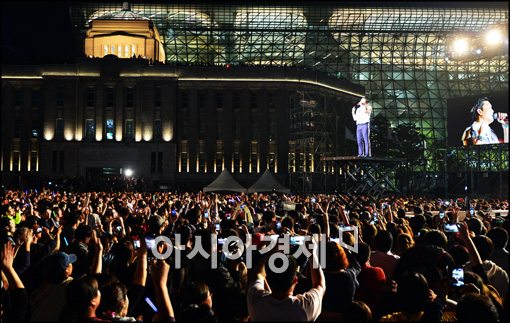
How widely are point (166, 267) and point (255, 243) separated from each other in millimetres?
4233

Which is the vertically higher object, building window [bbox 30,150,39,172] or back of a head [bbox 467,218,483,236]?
building window [bbox 30,150,39,172]

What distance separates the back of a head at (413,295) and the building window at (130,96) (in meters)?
62.4

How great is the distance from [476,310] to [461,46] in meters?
22.6

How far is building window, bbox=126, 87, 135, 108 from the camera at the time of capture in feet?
216

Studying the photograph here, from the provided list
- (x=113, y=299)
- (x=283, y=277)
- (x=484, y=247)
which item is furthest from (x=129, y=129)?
(x=283, y=277)

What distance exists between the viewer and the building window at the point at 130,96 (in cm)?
6581

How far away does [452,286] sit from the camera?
6.00 metres

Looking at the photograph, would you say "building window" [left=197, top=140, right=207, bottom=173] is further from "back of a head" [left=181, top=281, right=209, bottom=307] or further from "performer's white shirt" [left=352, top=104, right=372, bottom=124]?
"back of a head" [left=181, top=281, right=209, bottom=307]

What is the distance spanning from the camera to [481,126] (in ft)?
155

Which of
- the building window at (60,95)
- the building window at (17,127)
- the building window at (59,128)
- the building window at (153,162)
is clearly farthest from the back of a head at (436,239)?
the building window at (17,127)

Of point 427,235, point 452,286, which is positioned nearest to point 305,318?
point 452,286

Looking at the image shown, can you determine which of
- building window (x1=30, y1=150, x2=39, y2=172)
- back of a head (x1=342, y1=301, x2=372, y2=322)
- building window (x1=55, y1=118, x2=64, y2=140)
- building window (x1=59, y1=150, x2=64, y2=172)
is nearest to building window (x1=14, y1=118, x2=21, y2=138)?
building window (x1=30, y1=150, x2=39, y2=172)

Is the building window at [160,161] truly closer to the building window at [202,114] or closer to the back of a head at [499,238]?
the building window at [202,114]

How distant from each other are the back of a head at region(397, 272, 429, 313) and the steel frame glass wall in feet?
259
